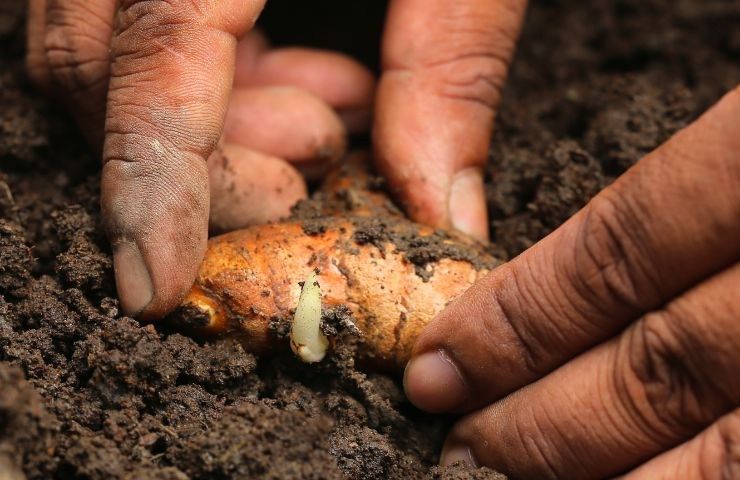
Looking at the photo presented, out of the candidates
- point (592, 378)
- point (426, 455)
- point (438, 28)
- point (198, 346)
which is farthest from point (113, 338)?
point (438, 28)

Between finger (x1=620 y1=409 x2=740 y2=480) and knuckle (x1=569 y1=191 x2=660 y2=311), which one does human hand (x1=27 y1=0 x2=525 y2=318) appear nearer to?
knuckle (x1=569 y1=191 x2=660 y2=311)

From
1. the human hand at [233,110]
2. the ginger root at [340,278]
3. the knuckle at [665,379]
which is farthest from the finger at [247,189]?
the knuckle at [665,379]

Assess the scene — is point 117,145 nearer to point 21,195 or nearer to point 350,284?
point 21,195

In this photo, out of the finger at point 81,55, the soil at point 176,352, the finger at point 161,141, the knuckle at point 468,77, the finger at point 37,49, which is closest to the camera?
the soil at point 176,352

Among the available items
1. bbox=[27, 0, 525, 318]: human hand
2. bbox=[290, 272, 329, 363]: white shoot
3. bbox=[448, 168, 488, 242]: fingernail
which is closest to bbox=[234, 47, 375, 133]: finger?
bbox=[27, 0, 525, 318]: human hand

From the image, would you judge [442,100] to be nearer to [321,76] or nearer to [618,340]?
[321,76]

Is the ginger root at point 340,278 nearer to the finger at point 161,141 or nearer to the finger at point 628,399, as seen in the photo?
the finger at point 161,141

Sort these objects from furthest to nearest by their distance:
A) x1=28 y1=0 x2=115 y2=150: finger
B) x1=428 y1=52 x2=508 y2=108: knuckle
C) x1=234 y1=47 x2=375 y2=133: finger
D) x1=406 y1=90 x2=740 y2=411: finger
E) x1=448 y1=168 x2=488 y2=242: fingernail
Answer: x1=234 y1=47 x2=375 y2=133: finger, x1=428 y1=52 x2=508 y2=108: knuckle, x1=448 y1=168 x2=488 y2=242: fingernail, x1=28 y1=0 x2=115 y2=150: finger, x1=406 y1=90 x2=740 y2=411: finger
